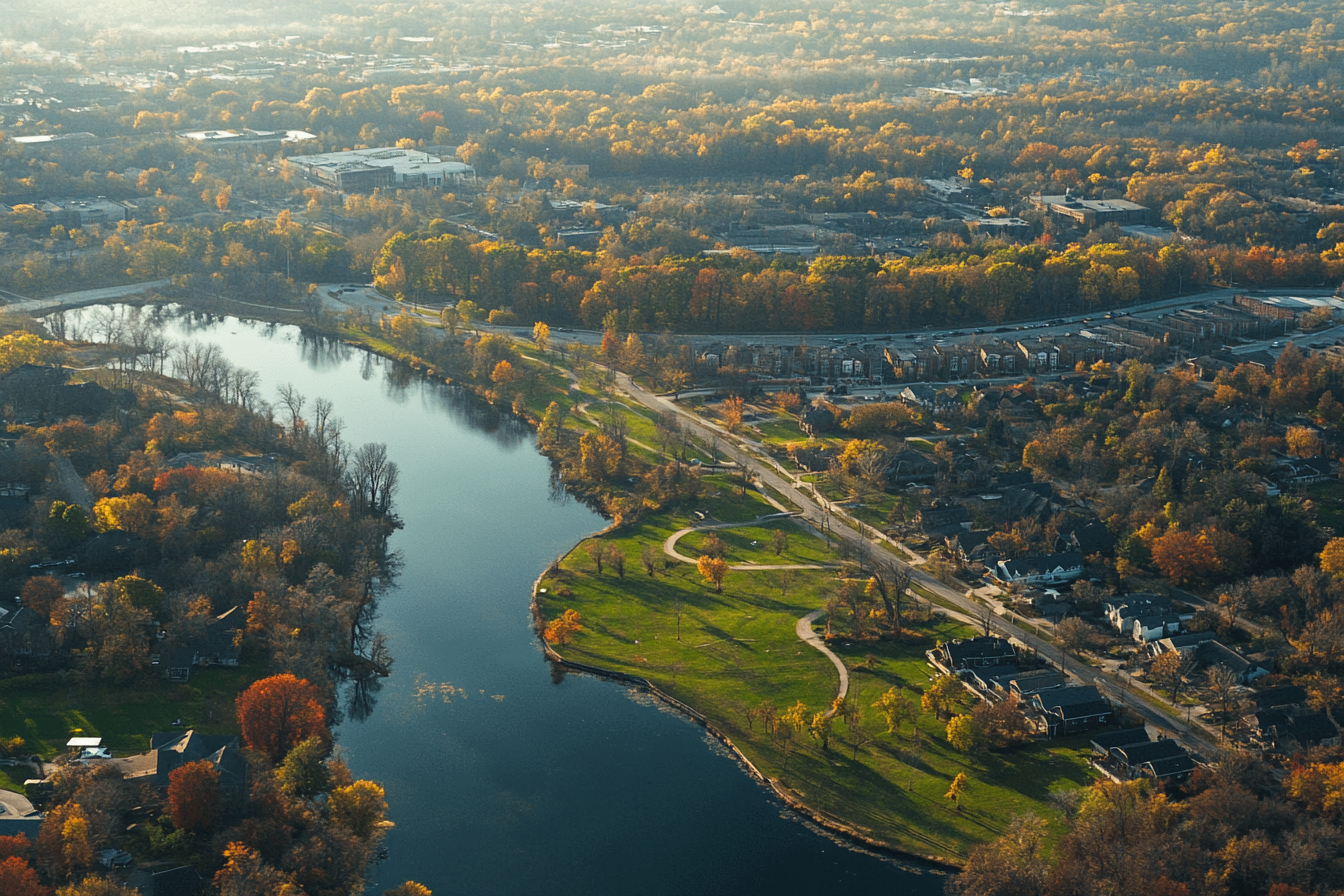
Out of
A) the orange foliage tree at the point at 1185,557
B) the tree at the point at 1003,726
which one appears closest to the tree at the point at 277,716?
the tree at the point at 1003,726

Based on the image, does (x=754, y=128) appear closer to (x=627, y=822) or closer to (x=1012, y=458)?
(x=1012, y=458)

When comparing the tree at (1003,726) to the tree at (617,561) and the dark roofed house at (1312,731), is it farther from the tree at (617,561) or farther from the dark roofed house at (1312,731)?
the tree at (617,561)

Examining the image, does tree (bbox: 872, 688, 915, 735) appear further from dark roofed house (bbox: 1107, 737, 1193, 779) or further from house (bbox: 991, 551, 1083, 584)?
house (bbox: 991, 551, 1083, 584)

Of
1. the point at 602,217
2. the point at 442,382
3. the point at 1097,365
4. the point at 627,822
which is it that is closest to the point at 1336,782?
the point at 627,822

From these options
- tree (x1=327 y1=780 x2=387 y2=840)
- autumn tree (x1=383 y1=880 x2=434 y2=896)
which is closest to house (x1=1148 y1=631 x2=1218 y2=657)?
autumn tree (x1=383 y1=880 x2=434 y2=896)

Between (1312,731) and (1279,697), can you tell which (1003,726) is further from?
(1312,731)

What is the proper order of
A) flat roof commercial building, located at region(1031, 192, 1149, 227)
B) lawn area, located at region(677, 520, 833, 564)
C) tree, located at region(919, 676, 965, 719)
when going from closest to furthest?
tree, located at region(919, 676, 965, 719)
lawn area, located at region(677, 520, 833, 564)
flat roof commercial building, located at region(1031, 192, 1149, 227)
